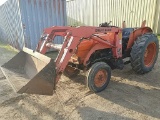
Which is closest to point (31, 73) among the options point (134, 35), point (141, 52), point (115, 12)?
point (141, 52)

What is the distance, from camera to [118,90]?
4258 millimetres

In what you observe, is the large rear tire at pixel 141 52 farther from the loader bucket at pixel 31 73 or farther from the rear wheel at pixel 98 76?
the loader bucket at pixel 31 73

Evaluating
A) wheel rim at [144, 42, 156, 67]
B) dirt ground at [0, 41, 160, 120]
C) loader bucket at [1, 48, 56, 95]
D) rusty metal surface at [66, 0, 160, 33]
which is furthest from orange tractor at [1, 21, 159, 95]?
rusty metal surface at [66, 0, 160, 33]

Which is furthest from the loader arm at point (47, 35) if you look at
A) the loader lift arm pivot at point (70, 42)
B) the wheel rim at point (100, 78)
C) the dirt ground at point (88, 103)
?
the wheel rim at point (100, 78)

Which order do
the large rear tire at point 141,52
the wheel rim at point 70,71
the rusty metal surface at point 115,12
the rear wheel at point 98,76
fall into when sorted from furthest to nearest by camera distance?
1. the rusty metal surface at point 115,12
2. the wheel rim at point 70,71
3. the large rear tire at point 141,52
4. the rear wheel at point 98,76

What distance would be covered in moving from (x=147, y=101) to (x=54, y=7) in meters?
6.17

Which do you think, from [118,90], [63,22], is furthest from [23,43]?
[118,90]

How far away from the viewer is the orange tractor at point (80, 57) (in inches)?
132

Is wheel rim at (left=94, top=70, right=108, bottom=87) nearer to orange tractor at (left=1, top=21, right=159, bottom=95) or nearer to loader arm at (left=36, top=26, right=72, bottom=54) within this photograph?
orange tractor at (left=1, top=21, right=159, bottom=95)

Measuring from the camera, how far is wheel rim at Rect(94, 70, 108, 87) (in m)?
4.10

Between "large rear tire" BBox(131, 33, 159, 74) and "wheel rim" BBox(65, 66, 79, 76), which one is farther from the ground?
"large rear tire" BBox(131, 33, 159, 74)

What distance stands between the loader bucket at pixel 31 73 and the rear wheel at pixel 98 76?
0.92 m

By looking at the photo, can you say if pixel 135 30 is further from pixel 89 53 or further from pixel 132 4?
pixel 132 4

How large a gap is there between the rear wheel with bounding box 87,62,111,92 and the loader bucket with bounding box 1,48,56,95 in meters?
0.92
